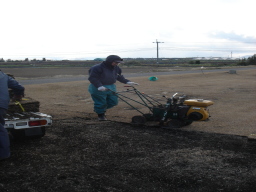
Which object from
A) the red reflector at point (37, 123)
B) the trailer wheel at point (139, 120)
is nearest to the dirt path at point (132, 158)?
the trailer wheel at point (139, 120)

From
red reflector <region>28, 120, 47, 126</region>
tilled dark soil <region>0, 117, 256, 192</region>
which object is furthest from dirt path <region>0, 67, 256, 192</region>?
red reflector <region>28, 120, 47, 126</region>

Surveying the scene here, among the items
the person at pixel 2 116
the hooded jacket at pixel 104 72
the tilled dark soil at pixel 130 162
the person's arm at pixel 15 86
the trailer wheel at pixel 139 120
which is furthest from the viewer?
the hooded jacket at pixel 104 72

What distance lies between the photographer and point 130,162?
193 inches

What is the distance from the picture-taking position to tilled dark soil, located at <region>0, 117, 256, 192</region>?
13.3 ft

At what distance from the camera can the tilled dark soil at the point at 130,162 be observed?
4059mm

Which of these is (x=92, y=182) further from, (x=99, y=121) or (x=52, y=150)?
(x=99, y=121)

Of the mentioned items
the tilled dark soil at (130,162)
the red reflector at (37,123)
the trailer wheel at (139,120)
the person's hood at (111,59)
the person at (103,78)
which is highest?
the person's hood at (111,59)

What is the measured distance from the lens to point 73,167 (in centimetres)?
468

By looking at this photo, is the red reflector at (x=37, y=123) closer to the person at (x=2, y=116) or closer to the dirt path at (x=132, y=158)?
the dirt path at (x=132, y=158)

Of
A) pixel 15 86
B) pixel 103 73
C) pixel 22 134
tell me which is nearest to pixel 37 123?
pixel 22 134

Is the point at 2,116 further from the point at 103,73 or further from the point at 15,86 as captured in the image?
the point at 103,73

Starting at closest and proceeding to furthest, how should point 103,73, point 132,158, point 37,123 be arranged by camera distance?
point 132,158
point 37,123
point 103,73

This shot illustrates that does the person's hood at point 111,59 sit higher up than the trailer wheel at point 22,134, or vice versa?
the person's hood at point 111,59

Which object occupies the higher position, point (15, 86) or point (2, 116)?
point (15, 86)
